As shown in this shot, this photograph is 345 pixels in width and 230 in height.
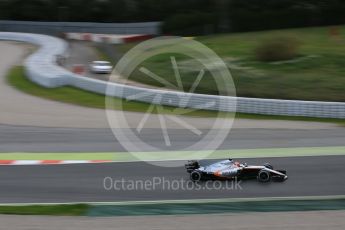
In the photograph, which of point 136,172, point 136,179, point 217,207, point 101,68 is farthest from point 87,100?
point 217,207

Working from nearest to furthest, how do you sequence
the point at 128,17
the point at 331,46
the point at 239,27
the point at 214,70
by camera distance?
1. the point at 214,70
2. the point at 331,46
3. the point at 239,27
4. the point at 128,17

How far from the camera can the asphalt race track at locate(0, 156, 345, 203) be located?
36.3 feet

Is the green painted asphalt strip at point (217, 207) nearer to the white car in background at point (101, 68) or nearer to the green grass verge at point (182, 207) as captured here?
the green grass verge at point (182, 207)

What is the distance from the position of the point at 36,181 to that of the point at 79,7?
193 ft

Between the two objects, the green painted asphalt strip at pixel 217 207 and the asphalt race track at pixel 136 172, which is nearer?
the green painted asphalt strip at pixel 217 207

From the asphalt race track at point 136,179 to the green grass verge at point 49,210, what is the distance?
0.60m

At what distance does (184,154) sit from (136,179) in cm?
298

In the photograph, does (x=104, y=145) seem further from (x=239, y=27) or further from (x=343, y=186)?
(x=239, y=27)

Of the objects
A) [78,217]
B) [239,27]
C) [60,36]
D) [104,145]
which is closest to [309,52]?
[104,145]

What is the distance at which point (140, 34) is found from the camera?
63344 mm

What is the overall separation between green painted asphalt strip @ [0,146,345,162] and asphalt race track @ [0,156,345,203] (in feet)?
2.25

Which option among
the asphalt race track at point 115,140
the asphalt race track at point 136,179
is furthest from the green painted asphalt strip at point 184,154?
the asphalt race track at point 136,179

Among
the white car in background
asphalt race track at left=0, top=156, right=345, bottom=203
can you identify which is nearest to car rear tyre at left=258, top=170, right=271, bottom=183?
asphalt race track at left=0, top=156, right=345, bottom=203

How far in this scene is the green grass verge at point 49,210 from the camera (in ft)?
32.6
